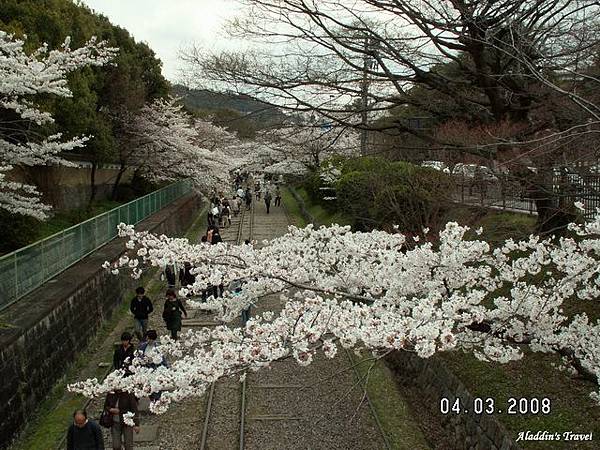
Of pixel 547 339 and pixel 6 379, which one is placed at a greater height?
pixel 547 339

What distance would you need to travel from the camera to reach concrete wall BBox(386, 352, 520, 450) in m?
7.55

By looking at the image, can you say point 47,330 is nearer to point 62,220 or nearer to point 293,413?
point 293,413

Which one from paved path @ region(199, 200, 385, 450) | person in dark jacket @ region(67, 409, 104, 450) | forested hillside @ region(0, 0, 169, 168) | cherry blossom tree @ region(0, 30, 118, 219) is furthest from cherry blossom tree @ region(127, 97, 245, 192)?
person in dark jacket @ region(67, 409, 104, 450)

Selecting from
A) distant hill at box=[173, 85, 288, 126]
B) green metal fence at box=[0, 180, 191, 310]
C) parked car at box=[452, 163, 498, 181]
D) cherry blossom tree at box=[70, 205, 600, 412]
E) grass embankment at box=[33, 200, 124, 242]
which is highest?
distant hill at box=[173, 85, 288, 126]

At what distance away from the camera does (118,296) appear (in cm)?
1530

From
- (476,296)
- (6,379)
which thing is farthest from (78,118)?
(476,296)

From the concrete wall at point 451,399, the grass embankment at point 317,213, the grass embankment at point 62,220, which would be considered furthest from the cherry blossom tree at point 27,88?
the grass embankment at point 317,213

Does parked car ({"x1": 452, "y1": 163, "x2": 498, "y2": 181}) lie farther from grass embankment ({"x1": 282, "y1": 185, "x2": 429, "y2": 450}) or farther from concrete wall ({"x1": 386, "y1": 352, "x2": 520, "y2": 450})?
grass embankment ({"x1": 282, "y1": 185, "x2": 429, "y2": 450})

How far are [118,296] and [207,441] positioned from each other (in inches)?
312

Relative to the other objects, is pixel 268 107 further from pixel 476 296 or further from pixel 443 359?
pixel 476 296

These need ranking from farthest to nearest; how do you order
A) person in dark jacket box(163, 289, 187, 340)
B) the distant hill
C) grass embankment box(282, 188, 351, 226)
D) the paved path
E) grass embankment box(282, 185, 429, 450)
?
grass embankment box(282, 188, 351, 226), the distant hill, person in dark jacket box(163, 289, 187, 340), grass embankment box(282, 185, 429, 450), the paved path

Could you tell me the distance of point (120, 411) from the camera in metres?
7.29

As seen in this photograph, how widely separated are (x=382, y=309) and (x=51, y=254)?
893 centimetres
